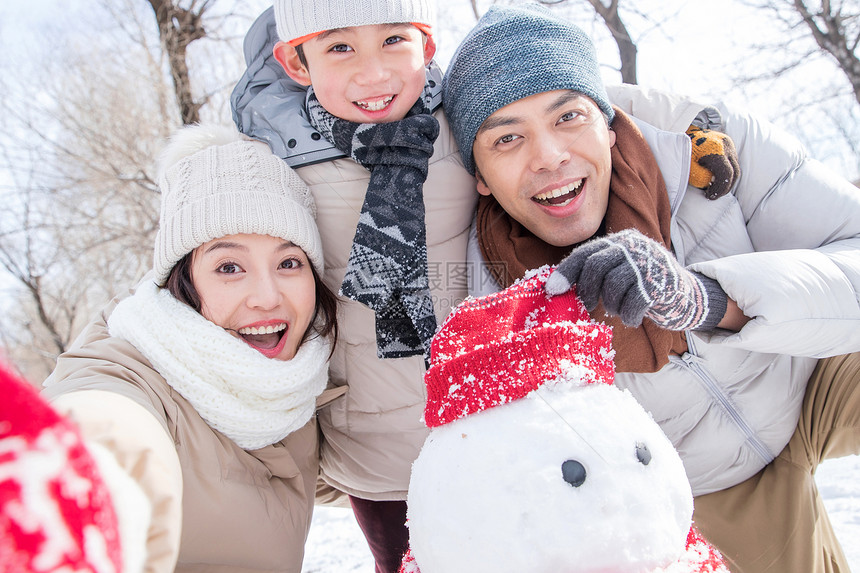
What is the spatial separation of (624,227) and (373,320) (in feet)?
2.85

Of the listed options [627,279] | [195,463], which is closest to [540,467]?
[627,279]

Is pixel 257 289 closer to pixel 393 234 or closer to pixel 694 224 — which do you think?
pixel 393 234

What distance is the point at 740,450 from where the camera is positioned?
1.77 metres

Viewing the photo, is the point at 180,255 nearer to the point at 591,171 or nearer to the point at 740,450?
the point at 591,171

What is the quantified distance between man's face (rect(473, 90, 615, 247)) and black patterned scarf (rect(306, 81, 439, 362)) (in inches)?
9.1

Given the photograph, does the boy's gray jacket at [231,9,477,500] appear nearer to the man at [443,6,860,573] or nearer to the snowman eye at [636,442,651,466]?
the man at [443,6,860,573]

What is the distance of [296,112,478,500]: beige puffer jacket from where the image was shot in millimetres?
1914

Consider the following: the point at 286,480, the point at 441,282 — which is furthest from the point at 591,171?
the point at 286,480

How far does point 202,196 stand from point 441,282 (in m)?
0.81

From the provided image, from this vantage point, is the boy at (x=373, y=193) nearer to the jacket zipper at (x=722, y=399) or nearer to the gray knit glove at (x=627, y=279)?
the gray knit glove at (x=627, y=279)

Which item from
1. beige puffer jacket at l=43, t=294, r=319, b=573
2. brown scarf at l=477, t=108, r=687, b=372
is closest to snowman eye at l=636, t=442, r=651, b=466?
brown scarf at l=477, t=108, r=687, b=372

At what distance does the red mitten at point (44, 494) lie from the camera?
0.54 meters

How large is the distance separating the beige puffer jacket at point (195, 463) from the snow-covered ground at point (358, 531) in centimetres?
125

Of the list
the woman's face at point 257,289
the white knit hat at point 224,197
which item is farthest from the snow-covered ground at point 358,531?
the white knit hat at point 224,197
